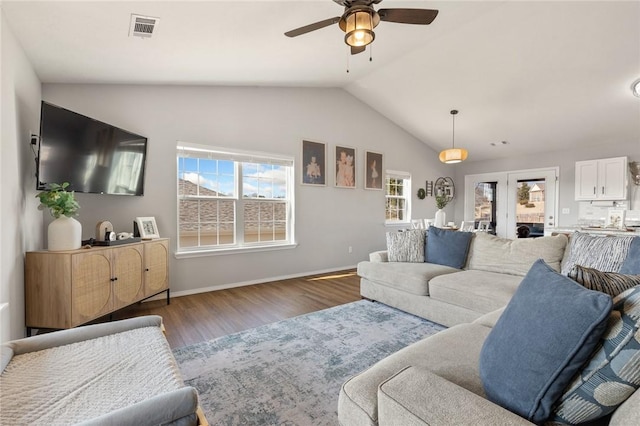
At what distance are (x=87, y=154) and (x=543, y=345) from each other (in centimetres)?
360

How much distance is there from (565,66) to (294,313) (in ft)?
15.6

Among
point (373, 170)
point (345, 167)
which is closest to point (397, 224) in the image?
point (373, 170)

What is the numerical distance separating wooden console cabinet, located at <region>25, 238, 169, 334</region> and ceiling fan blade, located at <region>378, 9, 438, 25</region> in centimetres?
314

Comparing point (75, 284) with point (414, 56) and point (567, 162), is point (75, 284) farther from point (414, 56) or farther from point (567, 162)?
point (567, 162)

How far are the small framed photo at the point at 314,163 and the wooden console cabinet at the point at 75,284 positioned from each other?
9.37 feet

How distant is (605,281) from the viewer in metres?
1.08

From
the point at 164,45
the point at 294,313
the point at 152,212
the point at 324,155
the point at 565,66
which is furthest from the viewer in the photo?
the point at 324,155

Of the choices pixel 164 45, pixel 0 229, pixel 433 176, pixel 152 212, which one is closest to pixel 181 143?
pixel 152 212

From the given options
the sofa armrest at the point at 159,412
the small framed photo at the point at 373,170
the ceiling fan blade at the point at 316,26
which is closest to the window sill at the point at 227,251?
the small framed photo at the point at 373,170

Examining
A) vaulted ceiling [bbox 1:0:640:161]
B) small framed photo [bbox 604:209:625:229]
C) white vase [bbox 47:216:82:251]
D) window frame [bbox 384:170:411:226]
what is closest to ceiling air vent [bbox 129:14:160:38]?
vaulted ceiling [bbox 1:0:640:161]

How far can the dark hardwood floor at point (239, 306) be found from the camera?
2.88 metres

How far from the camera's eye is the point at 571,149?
6.09 metres

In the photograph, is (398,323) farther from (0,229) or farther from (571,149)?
(571,149)

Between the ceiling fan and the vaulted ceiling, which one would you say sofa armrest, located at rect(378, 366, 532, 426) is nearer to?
the ceiling fan
